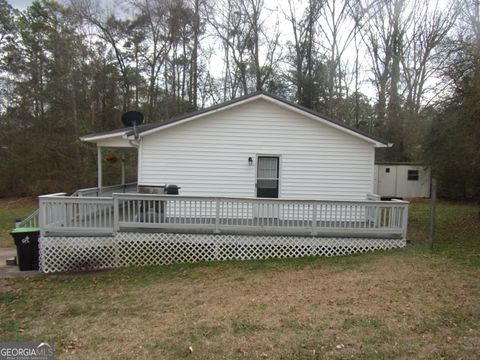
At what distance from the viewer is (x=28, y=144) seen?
22.1m

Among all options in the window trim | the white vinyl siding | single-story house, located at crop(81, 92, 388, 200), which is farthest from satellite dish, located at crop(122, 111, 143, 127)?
the window trim

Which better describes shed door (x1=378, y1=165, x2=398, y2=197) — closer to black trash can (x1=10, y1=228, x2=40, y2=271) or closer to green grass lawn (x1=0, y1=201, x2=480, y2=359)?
green grass lawn (x1=0, y1=201, x2=480, y2=359)

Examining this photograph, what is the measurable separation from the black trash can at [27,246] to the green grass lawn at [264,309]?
67cm

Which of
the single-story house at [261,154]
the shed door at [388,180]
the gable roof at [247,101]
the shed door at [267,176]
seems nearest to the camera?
the gable roof at [247,101]

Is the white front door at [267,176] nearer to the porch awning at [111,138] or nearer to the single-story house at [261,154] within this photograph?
the single-story house at [261,154]

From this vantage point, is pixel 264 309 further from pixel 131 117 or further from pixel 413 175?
pixel 413 175

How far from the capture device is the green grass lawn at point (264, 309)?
3.82 meters

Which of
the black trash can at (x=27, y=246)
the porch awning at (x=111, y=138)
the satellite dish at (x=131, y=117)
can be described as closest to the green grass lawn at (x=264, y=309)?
the black trash can at (x=27, y=246)

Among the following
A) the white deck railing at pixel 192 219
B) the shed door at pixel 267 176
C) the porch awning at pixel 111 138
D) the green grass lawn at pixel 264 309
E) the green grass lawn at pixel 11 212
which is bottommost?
the green grass lawn at pixel 11 212

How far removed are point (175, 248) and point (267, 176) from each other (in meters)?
3.42

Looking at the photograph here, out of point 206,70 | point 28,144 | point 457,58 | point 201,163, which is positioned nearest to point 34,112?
point 28,144

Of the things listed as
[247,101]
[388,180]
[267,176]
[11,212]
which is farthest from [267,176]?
[11,212]

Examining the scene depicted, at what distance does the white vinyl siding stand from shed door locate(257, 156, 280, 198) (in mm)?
170

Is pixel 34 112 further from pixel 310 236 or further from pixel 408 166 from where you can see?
pixel 408 166
